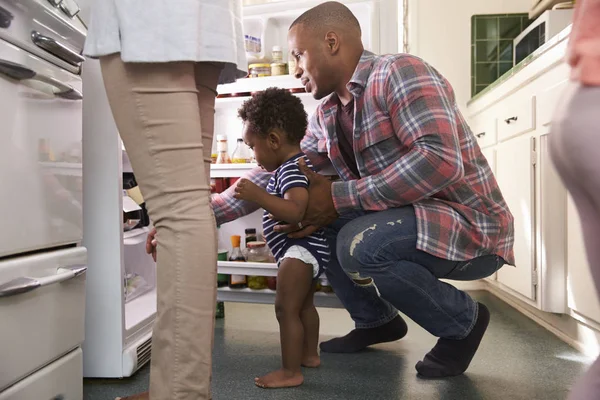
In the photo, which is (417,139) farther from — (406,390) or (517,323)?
(517,323)

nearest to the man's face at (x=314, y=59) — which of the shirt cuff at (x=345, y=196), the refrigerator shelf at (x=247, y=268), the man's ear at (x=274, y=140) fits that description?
the man's ear at (x=274, y=140)

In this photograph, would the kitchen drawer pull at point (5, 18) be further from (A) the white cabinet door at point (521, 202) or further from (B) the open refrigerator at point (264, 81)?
(A) the white cabinet door at point (521, 202)

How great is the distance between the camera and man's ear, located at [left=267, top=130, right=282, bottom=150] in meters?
1.43

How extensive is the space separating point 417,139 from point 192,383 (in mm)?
733

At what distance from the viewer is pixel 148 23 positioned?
809 millimetres

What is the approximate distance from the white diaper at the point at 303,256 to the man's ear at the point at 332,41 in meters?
0.53

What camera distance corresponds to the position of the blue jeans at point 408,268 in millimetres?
1242

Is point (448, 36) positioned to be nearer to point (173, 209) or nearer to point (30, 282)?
point (173, 209)

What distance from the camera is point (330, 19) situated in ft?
4.62

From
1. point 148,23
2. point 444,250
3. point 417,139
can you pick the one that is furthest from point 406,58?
point 148,23

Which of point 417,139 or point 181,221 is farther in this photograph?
point 417,139

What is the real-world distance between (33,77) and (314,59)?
0.71 meters

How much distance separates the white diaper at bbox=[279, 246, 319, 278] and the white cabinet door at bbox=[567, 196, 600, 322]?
0.77 meters

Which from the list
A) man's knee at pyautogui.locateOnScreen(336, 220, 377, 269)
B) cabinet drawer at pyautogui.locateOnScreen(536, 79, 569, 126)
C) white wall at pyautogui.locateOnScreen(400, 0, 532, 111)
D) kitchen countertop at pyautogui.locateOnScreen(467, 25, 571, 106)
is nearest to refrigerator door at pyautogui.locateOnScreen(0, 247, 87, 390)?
man's knee at pyautogui.locateOnScreen(336, 220, 377, 269)
